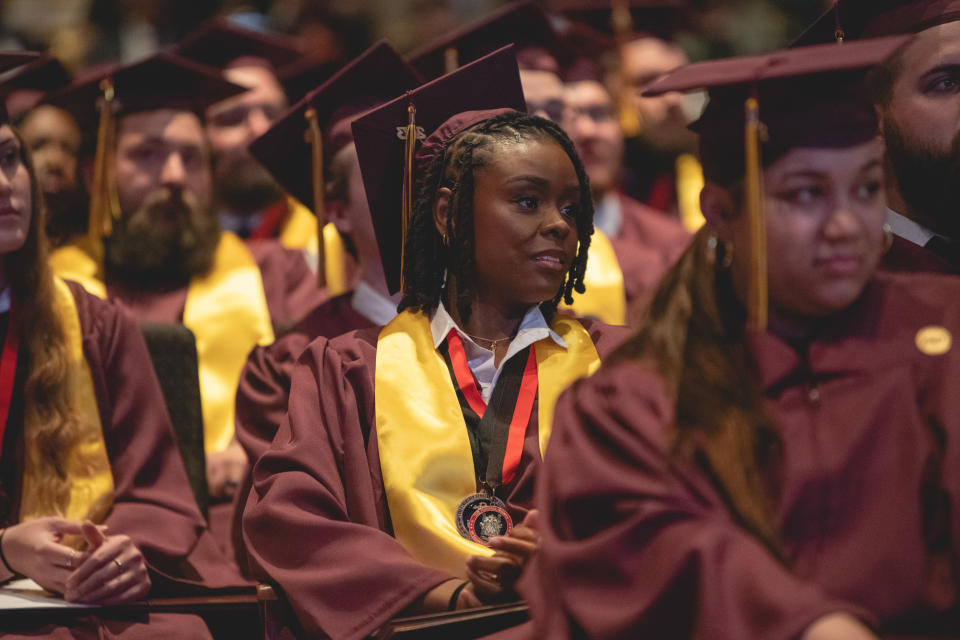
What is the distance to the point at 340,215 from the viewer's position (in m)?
3.72

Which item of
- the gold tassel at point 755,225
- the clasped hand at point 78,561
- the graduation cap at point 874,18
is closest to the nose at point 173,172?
the clasped hand at point 78,561

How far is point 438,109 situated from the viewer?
2885 millimetres

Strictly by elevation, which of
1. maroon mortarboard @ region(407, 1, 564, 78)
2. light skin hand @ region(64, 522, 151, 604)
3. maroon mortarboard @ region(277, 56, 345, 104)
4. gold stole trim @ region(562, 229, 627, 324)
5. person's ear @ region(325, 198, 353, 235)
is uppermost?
maroon mortarboard @ region(277, 56, 345, 104)

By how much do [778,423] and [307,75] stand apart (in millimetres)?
4099

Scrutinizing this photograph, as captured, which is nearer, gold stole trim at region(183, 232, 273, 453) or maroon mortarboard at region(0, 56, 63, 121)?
gold stole trim at region(183, 232, 273, 453)

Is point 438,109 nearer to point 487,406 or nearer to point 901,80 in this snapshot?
point 487,406

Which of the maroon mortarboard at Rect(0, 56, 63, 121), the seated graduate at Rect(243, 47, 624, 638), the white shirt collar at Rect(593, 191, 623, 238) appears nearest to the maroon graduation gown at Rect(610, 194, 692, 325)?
the white shirt collar at Rect(593, 191, 623, 238)

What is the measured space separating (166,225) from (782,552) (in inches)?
126

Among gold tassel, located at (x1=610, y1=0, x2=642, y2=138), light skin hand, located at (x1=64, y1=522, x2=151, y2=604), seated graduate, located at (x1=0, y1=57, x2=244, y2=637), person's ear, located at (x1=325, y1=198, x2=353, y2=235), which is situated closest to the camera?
light skin hand, located at (x1=64, y1=522, x2=151, y2=604)

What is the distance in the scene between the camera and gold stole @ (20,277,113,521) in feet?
9.25

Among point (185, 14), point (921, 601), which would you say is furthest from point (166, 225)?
point (185, 14)

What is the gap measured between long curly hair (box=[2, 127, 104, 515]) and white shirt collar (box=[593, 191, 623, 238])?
2910 mm

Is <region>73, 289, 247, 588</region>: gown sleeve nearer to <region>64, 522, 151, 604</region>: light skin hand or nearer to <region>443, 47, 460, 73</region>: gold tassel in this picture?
<region>64, 522, 151, 604</region>: light skin hand

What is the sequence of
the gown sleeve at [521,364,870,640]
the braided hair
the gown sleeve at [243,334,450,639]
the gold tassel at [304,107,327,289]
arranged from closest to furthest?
the gown sleeve at [521,364,870,640] < the gown sleeve at [243,334,450,639] < the braided hair < the gold tassel at [304,107,327,289]
